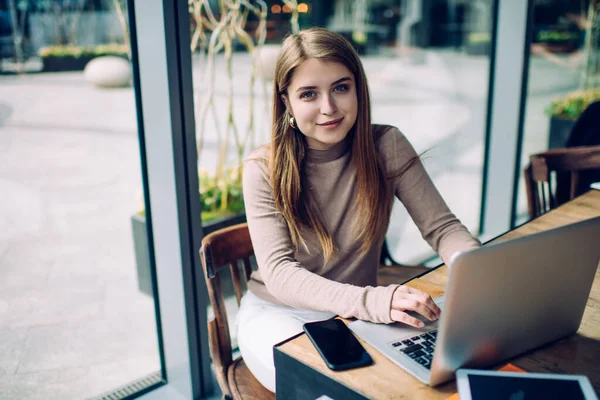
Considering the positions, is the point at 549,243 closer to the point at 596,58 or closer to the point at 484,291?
the point at 484,291

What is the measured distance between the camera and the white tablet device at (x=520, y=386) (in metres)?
0.78

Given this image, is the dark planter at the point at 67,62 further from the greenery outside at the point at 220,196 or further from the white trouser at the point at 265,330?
the white trouser at the point at 265,330

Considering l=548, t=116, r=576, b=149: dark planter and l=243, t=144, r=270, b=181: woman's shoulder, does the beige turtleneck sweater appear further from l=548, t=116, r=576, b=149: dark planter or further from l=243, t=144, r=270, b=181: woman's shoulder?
l=548, t=116, r=576, b=149: dark planter

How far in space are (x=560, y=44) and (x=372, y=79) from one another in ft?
10.3

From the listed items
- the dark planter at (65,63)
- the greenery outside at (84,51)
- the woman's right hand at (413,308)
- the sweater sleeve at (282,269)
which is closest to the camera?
the woman's right hand at (413,308)

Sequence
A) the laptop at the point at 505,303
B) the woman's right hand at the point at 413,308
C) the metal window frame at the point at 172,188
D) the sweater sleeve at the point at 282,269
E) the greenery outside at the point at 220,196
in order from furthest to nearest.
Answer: the greenery outside at the point at 220,196 < the metal window frame at the point at 172,188 < the sweater sleeve at the point at 282,269 < the woman's right hand at the point at 413,308 < the laptop at the point at 505,303

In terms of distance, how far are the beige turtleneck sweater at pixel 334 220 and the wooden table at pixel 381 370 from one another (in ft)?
0.99

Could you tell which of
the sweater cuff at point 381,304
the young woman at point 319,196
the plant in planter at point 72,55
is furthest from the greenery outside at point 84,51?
the sweater cuff at point 381,304

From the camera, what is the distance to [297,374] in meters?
0.93

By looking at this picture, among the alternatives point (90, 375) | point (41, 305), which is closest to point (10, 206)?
point (41, 305)

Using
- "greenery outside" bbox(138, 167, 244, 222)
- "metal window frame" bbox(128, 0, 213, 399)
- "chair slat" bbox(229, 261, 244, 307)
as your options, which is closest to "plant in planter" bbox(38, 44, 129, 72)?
"greenery outside" bbox(138, 167, 244, 222)

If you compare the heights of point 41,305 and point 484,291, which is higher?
point 484,291

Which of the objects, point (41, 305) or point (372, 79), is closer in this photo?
point (41, 305)

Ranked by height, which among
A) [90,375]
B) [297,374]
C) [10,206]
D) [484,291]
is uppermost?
[484,291]
